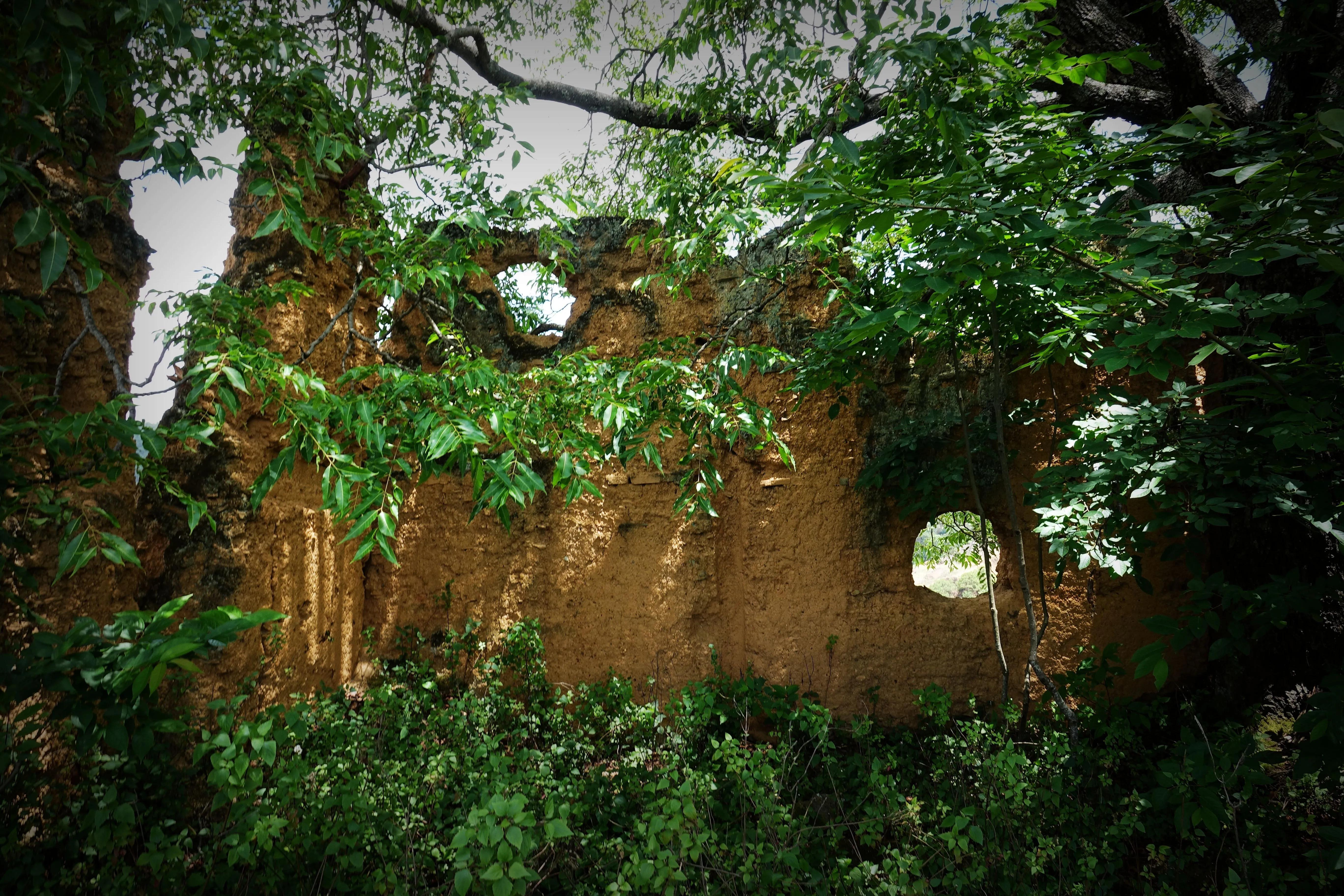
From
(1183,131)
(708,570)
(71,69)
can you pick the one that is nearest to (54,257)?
(71,69)

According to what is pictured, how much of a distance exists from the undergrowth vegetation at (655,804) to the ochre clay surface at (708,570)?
492mm

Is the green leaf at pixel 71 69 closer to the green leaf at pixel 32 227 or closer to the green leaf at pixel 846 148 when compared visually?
the green leaf at pixel 32 227

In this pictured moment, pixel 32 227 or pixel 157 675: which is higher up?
pixel 32 227

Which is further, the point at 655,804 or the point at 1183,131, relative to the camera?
the point at 655,804

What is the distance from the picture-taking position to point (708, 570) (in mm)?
4922

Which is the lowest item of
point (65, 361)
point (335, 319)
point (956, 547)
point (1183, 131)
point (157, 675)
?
point (157, 675)

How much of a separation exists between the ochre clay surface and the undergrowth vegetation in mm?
Answer: 492

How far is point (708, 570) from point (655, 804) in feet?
8.74

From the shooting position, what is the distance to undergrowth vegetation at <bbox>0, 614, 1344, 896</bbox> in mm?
2117

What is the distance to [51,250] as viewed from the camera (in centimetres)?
134

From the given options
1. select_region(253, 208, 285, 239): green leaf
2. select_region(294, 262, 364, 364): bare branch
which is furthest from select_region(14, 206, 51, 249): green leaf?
select_region(294, 262, 364, 364): bare branch

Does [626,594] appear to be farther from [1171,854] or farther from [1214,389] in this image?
[1214,389]

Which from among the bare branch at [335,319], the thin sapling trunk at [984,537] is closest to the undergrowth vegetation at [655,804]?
the thin sapling trunk at [984,537]

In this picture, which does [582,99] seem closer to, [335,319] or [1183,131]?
[335,319]
